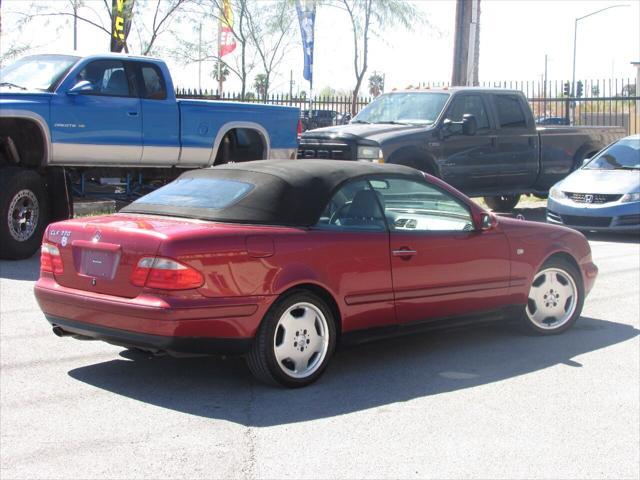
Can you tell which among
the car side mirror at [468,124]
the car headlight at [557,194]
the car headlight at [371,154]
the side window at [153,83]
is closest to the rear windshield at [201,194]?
the side window at [153,83]

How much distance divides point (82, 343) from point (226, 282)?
2.11 metres

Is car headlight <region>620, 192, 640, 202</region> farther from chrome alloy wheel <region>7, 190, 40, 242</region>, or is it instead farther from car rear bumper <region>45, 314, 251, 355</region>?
car rear bumper <region>45, 314, 251, 355</region>

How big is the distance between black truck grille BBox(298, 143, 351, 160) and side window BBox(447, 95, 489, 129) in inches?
74.1

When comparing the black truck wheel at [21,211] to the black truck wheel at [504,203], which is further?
the black truck wheel at [504,203]

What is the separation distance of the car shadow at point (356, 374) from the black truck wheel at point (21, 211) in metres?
4.60

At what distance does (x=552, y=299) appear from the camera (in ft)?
26.9

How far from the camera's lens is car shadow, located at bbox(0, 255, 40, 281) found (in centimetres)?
1062

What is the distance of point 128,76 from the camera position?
12758 millimetres

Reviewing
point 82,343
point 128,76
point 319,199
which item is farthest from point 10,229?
point 319,199

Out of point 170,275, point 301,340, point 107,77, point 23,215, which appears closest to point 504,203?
point 107,77

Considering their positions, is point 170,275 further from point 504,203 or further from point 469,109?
point 504,203

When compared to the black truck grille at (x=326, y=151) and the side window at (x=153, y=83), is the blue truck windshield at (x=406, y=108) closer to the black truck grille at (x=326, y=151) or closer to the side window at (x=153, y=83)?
the black truck grille at (x=326, y=151)

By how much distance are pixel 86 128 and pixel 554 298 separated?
6370mm

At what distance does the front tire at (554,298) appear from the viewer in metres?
8.09
